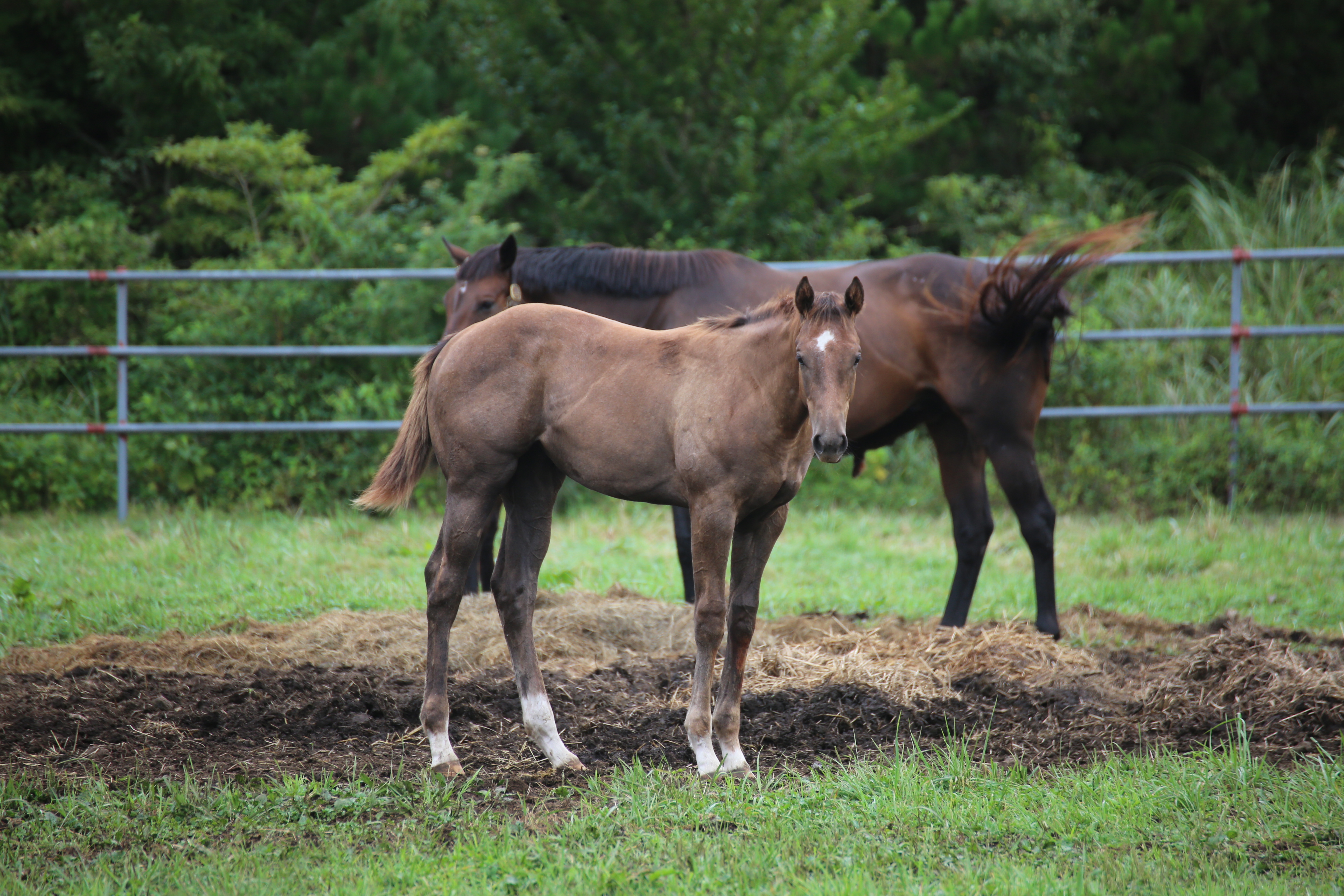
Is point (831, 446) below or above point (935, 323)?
below

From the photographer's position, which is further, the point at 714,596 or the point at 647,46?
the point at 647,46

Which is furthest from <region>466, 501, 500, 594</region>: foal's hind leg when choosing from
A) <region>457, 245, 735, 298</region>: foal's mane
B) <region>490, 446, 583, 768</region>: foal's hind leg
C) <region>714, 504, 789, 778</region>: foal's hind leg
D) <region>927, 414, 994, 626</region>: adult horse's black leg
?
<region>927, 414, 994, 626</region>: adult horse's black leg

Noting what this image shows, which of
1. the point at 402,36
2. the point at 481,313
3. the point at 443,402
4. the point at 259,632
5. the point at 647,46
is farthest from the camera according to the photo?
the point at 402,36

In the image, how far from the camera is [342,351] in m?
7.77

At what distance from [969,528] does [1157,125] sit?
8472 millimetres

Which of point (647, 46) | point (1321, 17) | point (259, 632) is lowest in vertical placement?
point (259, 632)

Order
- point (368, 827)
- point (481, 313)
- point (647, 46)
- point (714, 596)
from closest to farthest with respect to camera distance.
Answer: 1. point (368, 827)
2. point (714, 596)
3. point (481, 313)
4. point (647, 46)

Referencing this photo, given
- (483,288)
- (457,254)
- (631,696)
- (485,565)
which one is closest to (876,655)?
(631,696)

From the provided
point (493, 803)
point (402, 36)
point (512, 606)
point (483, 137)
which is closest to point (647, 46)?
point (483, 137)

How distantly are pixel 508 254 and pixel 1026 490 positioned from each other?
3.02m

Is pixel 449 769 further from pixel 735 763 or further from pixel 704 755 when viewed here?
pixel 735 763

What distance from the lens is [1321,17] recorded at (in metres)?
11.9

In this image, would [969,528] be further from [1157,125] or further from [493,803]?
[1157,125]

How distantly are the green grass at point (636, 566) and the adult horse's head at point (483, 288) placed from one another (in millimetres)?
1594
